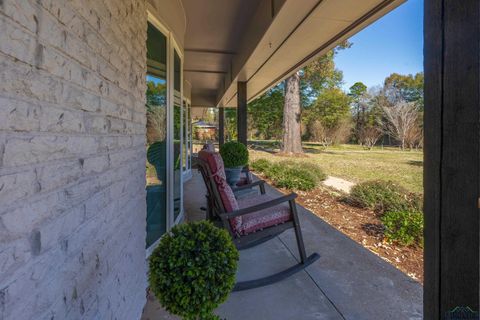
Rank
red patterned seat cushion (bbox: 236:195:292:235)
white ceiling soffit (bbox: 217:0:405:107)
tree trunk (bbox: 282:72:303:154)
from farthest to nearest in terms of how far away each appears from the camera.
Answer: tree trunk (bbox: 282:72:303:154) → white ceiling soffit (bbox: 217:0:405:107) → red patterned seat cushion (bbox: 236:195:292:235)

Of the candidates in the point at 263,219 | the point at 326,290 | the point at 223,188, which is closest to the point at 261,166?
the point at 263,219

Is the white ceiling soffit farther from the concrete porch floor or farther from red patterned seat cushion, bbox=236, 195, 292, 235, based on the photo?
the concrete porch floor

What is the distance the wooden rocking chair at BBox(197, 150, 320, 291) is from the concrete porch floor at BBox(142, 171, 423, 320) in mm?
68

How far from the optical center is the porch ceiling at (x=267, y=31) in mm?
2680

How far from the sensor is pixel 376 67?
12.6 metres

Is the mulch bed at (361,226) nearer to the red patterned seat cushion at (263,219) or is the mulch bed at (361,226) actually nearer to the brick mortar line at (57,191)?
the red patterned seat cushion at (263,219)

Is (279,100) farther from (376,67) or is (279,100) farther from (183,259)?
(183,259)

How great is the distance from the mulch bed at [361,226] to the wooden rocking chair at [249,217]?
1309mm

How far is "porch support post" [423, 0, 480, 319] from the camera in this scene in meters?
1.11

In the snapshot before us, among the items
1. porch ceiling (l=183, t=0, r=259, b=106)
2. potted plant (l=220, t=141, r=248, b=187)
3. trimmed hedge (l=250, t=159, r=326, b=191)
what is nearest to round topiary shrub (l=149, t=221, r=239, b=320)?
porch ceiling (l=183, t=0, r=259, b=106)

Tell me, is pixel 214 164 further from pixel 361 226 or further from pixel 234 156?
pixel 361 226

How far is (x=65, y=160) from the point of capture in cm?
98

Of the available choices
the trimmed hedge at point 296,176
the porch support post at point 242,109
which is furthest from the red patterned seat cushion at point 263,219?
the trimmed hedge at point 296,176

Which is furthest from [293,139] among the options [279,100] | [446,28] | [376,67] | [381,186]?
[446,28]
